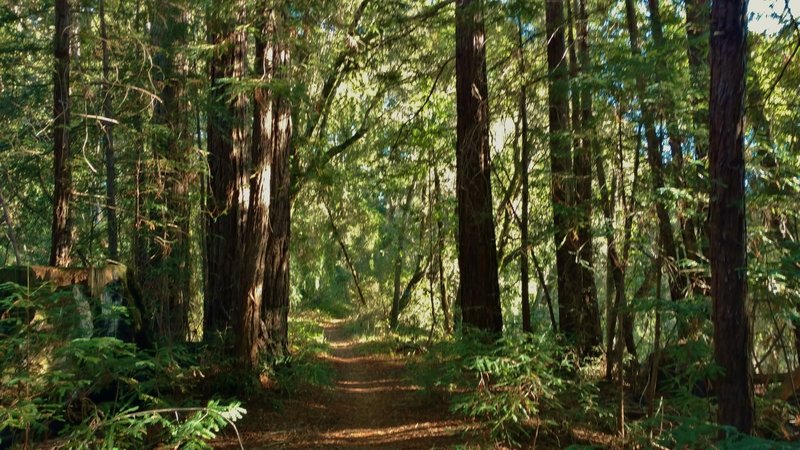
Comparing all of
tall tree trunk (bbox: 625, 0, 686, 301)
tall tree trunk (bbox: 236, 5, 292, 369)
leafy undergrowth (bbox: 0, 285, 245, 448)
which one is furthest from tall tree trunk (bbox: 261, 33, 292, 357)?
leafy undergrowth (bbox: 0, 285, 245, 448)

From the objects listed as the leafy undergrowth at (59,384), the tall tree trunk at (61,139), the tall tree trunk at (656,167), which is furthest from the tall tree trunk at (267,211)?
the tall tree trunk at (656,167)

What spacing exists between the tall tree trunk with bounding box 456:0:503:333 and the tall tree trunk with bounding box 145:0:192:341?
4449 millimetres

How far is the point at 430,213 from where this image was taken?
1598cm

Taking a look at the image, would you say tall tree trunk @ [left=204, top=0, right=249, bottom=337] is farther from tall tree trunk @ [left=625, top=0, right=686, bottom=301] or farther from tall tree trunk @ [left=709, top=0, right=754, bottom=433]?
tall tree trunk @ [left=709, top=0, right=754, bottom=433]

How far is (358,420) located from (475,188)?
4153 mm

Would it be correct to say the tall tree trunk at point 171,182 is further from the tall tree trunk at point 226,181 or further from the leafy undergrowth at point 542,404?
the leafy undergrowth at point 542,404

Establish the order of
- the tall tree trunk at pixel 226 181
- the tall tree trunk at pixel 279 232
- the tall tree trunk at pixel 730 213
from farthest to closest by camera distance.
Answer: the tall tree trunk at pixel 279 232
the tall tree trunk at pixel 226 181
the tall tree trunk at pixel 730 213

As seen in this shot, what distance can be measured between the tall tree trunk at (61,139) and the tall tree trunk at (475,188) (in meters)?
5.68

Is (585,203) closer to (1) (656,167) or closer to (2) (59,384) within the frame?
(1) (656,167)

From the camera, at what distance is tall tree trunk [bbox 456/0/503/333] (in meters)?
10.4

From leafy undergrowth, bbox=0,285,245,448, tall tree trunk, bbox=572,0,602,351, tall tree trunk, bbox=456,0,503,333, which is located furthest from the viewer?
tall tree trunk, bbox=456,0,503,333

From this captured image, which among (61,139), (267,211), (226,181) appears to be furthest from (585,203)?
(61,139)

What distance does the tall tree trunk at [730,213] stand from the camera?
5816 mm

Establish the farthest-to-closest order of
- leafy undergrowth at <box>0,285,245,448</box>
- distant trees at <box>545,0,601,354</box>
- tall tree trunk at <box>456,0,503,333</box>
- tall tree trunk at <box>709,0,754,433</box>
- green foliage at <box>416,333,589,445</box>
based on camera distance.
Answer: tall tree trunk at <box>456,0,503,333</box>, distant trees at <box>545,0,601,354</box>, green foliage at <box>416,333,589,445</box>, tall tree trunk at <box>709,0,754,433</box>, leafy undergrowth at <box>0,285,245,448</box>
